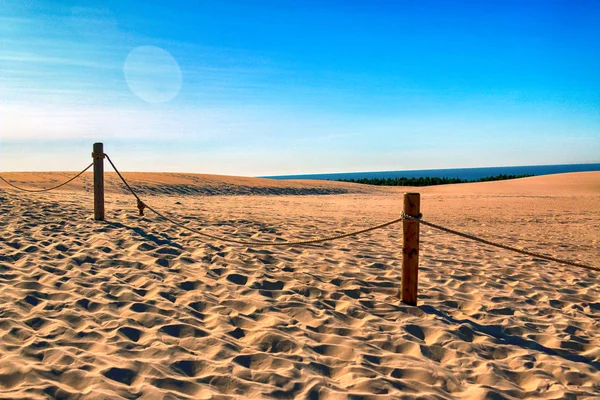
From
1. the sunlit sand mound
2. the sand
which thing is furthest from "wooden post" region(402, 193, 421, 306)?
the sunlit sand mound

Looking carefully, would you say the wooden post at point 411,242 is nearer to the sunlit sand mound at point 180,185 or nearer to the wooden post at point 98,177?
the wooden post at point 98,177

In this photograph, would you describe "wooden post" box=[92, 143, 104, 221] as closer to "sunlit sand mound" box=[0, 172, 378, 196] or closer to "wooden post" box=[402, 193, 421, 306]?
"wooden post" box=[402, 193, 421, 306]

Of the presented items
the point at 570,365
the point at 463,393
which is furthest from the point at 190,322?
the point at 570,365

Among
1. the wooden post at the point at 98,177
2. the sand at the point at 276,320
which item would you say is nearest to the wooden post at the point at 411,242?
the sand at the point at 276,320

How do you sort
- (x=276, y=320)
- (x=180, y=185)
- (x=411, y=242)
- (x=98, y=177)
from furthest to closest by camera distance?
(x=180, y=185) < (x=98, y=177) < (x=411, y=242) < (x=276, y=320)

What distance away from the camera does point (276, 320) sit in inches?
160

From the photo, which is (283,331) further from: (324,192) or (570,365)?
(324,192)

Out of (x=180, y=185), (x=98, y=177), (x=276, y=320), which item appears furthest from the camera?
(x=180, y=185)

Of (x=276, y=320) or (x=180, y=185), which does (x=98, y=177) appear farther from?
(x=180, y=185)

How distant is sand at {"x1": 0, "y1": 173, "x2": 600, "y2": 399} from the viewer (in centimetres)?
303

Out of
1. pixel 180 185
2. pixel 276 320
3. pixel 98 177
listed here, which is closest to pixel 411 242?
pixel 276 320

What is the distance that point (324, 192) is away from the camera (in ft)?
88.9

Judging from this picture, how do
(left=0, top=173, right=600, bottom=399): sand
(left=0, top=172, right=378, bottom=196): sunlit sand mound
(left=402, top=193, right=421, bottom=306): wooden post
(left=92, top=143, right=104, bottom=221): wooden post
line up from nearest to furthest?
(left=0, top=173, right=600, bottom=399): sand, (left=402, top=193, right=421, bottom=306): wooden post, (left=92, top=143, right=104, bottom=221): wooden post, (left=0, top=172, right=378, bottom=196): sunlit sand mound

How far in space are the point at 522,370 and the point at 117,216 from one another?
797 cm
